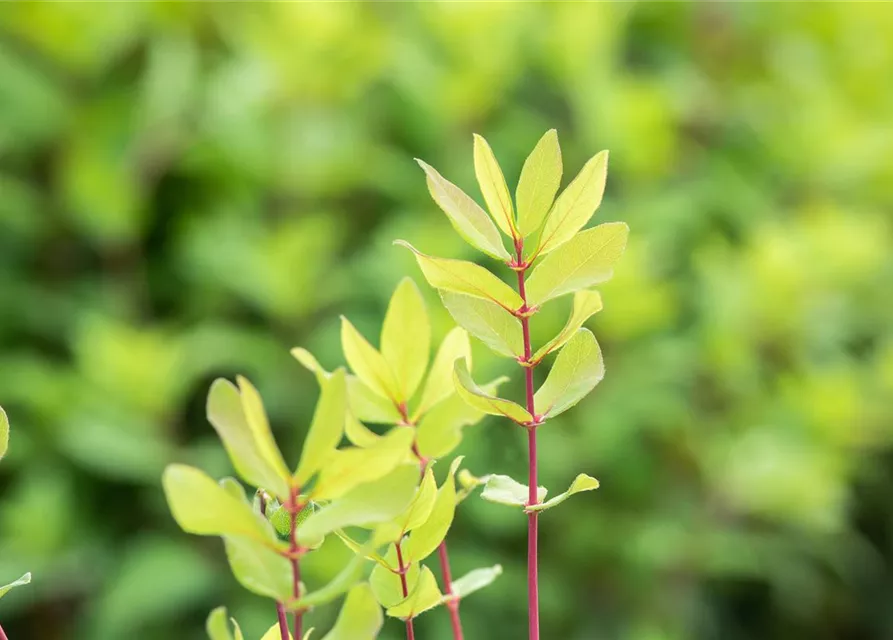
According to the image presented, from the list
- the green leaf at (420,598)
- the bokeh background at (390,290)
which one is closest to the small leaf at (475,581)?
the green leaf at (420,598)

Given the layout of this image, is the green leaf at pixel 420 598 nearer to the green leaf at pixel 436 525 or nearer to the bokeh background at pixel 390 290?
the green leaf at pixel 436 525

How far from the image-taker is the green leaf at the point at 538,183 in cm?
18

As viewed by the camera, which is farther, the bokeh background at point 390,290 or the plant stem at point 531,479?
the bokeh background at point 390,290

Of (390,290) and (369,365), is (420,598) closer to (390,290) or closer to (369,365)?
(369,365)

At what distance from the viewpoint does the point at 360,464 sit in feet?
0.51

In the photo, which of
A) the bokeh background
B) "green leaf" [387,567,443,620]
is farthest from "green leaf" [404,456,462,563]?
the bokeh background

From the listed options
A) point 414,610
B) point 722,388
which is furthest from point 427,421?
point 722,388

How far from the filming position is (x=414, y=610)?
0.63ft

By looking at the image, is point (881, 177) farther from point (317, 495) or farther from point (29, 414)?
point (317, 495)

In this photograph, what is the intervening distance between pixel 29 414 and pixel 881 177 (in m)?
0.97

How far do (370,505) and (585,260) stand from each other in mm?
62

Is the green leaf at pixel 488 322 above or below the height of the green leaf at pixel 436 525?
above

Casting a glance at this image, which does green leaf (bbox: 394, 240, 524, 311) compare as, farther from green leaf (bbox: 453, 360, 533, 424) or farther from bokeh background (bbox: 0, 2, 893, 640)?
bokeh background (bbox: 0, 2, 893, 640)

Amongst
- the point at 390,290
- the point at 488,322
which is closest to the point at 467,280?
the point at 488,322
